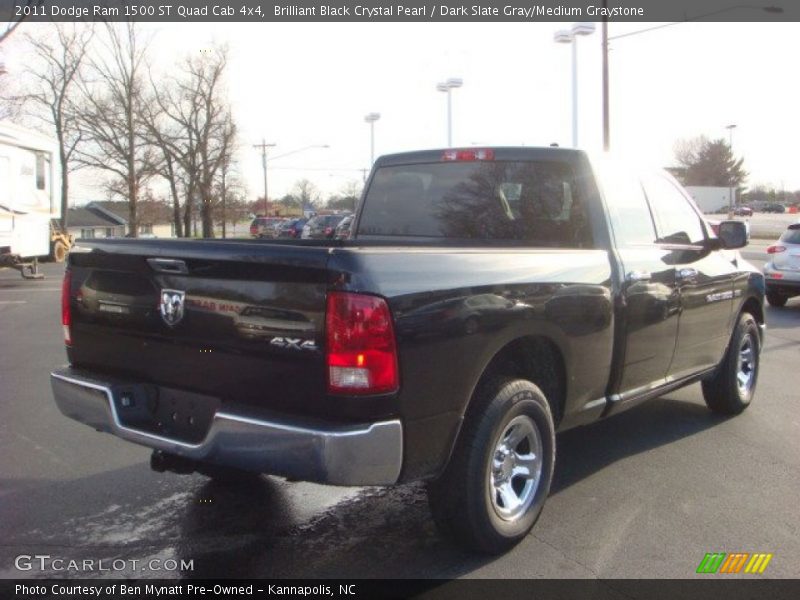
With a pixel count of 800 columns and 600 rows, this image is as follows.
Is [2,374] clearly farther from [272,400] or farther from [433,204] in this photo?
[272,400]

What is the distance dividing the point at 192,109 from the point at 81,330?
160 feet

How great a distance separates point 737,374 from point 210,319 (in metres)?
4.56

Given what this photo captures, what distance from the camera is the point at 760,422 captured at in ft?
20.4

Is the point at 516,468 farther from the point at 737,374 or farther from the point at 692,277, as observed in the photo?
the point at 737,374

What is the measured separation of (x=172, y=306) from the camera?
351 cm

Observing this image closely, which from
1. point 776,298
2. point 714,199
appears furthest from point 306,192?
point 776,298

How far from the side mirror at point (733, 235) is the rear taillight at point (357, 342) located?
3.71m

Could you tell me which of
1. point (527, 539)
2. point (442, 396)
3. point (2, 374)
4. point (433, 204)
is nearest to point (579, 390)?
point (527, 539)

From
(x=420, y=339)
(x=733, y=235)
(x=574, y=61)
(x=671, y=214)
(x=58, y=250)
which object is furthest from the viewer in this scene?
(x=58, y=250)

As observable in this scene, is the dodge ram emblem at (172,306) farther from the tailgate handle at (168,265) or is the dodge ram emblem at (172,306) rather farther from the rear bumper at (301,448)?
the rear bumper at (301,448)

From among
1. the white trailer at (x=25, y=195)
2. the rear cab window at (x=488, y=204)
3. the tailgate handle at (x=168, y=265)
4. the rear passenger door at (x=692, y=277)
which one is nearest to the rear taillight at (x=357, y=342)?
the tailgate handle at (x=168, y=265)

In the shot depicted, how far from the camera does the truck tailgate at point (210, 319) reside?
10.1ft

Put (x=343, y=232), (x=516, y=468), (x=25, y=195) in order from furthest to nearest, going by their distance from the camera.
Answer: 1. (x=25, y=195)
2. (x=343, y=232)
3. (x=516, y=468)

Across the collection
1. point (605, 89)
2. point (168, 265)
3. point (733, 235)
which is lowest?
point (168, 265)
